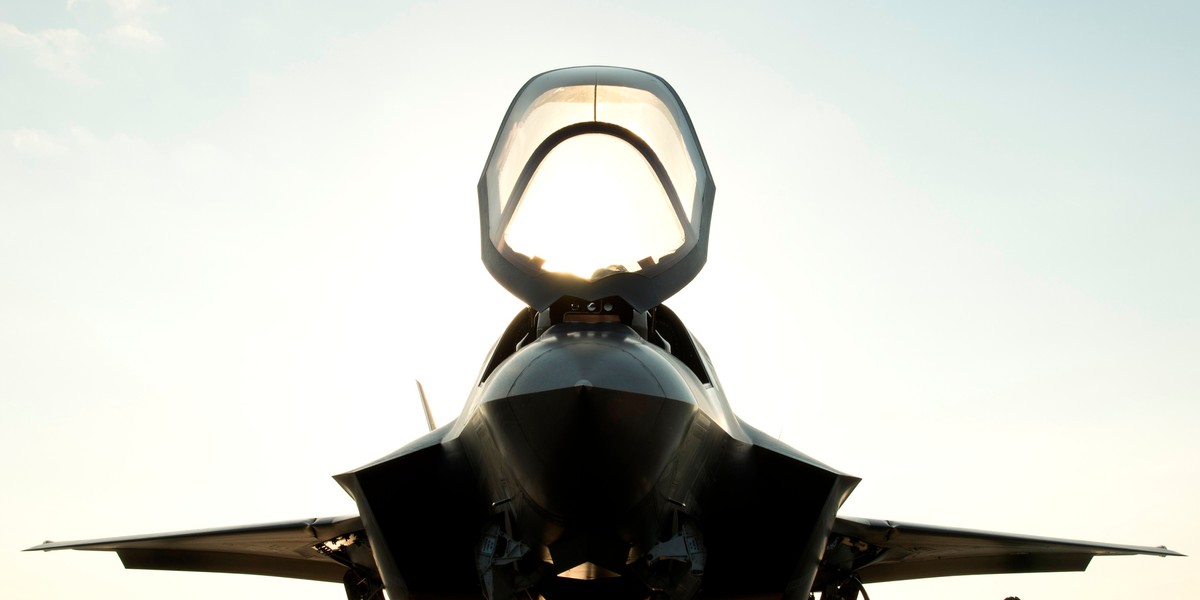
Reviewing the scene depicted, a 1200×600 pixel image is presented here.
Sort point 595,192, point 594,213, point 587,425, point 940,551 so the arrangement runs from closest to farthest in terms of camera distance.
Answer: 1. point 587,425
2. point 594,213
3. point 595,192
4. point 940,551

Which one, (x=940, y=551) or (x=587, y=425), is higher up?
(x=587, y=425)

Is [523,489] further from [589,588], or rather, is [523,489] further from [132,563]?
[132,563]

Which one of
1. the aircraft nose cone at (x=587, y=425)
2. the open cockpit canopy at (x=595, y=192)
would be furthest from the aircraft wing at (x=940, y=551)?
the aircraft nose cone at (x=587, y=425)

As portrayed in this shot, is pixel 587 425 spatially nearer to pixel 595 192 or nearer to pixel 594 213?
pixel 594 213

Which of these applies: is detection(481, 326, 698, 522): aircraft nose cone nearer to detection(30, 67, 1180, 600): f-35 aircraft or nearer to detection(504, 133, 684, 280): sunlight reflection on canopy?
detection(30, 67, 1180, 600): f-35 aircraft

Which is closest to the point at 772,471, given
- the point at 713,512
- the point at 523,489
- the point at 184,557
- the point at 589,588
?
the point at 713,512

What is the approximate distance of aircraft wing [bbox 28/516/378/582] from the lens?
7.91m

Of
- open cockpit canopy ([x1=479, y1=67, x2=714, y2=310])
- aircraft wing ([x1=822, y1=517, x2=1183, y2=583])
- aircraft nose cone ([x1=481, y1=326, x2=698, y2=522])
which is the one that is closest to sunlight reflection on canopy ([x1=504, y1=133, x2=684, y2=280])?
open cockpit canopy ([x1=479, y1=67, x2=714, y2=310])

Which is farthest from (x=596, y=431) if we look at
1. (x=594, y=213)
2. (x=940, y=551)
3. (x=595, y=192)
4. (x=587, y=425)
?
(x=940, y=551)

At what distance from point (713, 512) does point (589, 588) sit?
78 cm

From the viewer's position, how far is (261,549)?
902 cm

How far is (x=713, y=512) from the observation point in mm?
5328

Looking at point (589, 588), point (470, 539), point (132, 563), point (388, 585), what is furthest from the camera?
point (132, 563)

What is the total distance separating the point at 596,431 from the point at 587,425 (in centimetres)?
5
